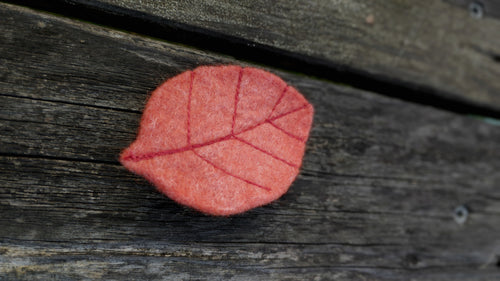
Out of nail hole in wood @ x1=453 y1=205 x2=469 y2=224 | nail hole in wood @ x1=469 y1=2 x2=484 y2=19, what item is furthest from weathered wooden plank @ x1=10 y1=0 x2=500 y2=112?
nail hole in wood @ x1=453 y1=205 x2=469 y2=224

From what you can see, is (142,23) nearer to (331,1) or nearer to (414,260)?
(331,1)

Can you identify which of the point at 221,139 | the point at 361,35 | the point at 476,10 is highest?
the point at 476,10

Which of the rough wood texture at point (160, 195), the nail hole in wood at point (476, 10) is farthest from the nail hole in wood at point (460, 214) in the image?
the nail hole in wood at point (476, 10)

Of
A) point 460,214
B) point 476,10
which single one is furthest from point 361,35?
point 460,214

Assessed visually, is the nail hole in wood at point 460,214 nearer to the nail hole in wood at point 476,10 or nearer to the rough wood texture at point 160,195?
the rough wood texture at point 160,195

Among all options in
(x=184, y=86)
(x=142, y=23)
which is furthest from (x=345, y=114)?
(x=142, y=23)

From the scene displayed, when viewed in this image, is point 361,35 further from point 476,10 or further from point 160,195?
point 160,195

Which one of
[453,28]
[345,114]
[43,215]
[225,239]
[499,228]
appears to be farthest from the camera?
[499,228]
